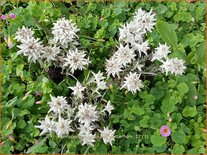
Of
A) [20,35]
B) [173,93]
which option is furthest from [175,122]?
[20,35]

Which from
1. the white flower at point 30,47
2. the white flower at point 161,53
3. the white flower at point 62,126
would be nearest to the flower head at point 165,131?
the white flower at point 161,53

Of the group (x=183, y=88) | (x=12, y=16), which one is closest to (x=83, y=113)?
(x=183, y=88)

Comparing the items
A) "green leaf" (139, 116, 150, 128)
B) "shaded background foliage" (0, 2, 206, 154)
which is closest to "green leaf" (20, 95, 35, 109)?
"shaded background foliage" (0, 2, 206, 154)

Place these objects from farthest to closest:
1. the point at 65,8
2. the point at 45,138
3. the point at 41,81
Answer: the point at 65,8, the point at 41,81, the point at 45,138

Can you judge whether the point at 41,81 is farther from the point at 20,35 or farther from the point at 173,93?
the point at 173,93

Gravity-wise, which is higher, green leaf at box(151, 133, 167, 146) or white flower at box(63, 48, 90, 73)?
white flower at box(63, 48, 90, 73)

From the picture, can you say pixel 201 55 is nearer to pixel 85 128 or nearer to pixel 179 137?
pixel 179 137

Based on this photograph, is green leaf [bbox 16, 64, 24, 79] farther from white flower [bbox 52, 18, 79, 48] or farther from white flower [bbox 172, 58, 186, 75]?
white flower [bbox 172, 58, 186, 75]
